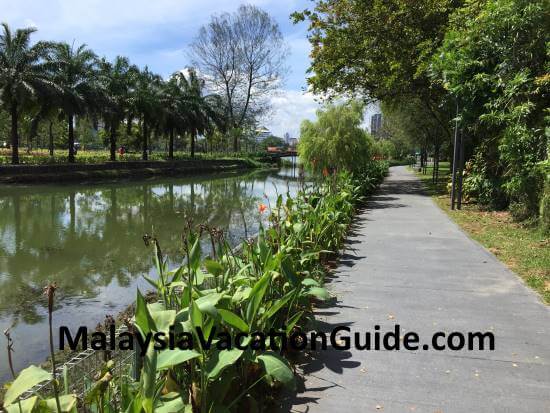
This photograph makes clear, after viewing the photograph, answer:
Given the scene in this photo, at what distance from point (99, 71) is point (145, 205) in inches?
867

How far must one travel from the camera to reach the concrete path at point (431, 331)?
11.8 feet

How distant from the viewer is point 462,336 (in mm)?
4703

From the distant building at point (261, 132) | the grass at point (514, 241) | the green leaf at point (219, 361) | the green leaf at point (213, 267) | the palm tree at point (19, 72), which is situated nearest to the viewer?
the green leaf at point (219, 361)

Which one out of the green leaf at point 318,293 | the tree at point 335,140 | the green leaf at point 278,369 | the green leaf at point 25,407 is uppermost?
the tree at point 335,140

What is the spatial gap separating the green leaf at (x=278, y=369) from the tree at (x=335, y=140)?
16995 millimetres

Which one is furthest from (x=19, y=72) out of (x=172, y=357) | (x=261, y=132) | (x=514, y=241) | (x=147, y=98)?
(x=261, y=132)

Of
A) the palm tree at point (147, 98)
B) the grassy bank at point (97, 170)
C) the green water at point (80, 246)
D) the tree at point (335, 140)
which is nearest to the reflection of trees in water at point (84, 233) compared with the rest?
the green water at point (80, 246)

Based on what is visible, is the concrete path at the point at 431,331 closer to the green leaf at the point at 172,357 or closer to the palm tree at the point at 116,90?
the green leaf at the point at 172,357

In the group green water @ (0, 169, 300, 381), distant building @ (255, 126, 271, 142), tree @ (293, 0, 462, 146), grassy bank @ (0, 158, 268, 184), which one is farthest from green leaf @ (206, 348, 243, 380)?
→ distant building @ (255, 126, 271, 142)

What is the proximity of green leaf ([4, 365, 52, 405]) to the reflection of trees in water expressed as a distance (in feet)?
5.30

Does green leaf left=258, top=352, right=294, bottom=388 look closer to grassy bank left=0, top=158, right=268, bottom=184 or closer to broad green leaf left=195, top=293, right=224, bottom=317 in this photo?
broad green leaf left=195, top=293, right=224, bottom=317

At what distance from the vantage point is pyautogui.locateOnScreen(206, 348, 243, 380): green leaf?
2.89m

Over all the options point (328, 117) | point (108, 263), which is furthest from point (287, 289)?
point (328, 117)

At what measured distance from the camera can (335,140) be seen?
66.6 ft
